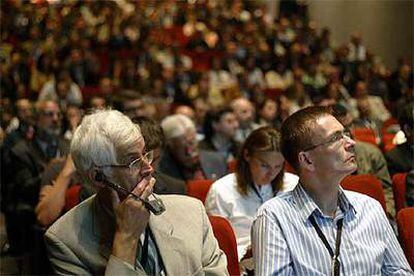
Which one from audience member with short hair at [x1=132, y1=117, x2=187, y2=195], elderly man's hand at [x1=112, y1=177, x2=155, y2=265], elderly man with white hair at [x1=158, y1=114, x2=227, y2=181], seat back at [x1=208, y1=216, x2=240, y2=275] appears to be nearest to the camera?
elderly man's hand at [x1=112, y1=177, x2=155, y2=265]

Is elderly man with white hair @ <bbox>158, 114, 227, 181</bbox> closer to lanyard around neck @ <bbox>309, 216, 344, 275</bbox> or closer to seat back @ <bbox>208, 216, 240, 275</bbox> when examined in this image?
seat back @ <bbox>208, 216, 240, 275</bbox>

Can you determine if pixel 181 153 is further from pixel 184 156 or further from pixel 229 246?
pixel 229 246

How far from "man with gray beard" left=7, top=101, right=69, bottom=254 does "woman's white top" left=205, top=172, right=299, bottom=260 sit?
151 centimetres

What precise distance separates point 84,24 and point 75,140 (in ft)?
37.5

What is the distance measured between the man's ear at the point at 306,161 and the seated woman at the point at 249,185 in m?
0.97

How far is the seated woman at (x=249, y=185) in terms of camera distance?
3.18 meters

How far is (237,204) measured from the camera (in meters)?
3.22

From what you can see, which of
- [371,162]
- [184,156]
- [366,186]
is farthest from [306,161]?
[184,156]

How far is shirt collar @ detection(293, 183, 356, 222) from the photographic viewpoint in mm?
2135

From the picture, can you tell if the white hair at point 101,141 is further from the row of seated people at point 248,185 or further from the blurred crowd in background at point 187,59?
the blurred crowd in background at point 187,59

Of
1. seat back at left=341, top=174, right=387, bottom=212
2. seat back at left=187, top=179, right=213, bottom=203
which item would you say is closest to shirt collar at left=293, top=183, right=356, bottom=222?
seat back at left=341, top=174, right=387, bottom=212

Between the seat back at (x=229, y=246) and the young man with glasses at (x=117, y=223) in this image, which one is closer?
the young man with glasses at (x=117, y=223)

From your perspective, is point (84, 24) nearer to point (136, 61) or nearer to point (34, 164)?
point (136, 61)

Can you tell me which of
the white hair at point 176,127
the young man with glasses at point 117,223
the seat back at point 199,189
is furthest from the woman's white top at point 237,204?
the young man with glasses at point 117,223
